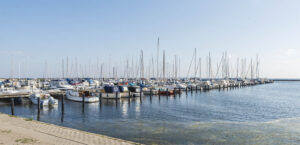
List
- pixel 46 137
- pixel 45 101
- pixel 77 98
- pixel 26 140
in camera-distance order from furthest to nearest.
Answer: pixel 77 98 < pixel 45 101 < pixel 46 137 < pixel 26 140

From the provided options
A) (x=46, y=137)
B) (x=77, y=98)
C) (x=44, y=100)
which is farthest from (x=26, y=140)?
(x=77, y=98)

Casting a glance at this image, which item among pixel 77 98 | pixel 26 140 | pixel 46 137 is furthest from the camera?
pixel 77 98

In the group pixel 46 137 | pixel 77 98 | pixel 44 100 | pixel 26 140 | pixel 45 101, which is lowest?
pixel 77 98

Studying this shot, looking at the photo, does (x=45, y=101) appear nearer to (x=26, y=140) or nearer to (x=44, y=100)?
(x=44, y=100)

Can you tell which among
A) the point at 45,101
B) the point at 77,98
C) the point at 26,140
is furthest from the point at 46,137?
the point at 77,98

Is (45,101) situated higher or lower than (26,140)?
lower

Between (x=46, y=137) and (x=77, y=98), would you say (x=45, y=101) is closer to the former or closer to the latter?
(x=77, y=98)

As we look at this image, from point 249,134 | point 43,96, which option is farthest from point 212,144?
point 43,96

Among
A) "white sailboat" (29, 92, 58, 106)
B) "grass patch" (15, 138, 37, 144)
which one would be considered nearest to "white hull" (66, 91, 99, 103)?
"white sailboat" (29, 92, 58, 106)

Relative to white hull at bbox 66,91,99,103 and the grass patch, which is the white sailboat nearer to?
white hull at bbox 66,91,99,103

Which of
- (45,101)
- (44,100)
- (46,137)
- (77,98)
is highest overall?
(46,137)

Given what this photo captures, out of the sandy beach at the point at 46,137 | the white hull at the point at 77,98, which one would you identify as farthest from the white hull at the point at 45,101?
the sandy beach at the point at 46,137

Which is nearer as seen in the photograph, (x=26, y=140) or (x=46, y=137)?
(x=26, y=140)

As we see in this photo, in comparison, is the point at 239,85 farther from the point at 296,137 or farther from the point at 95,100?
the point at 296,137
